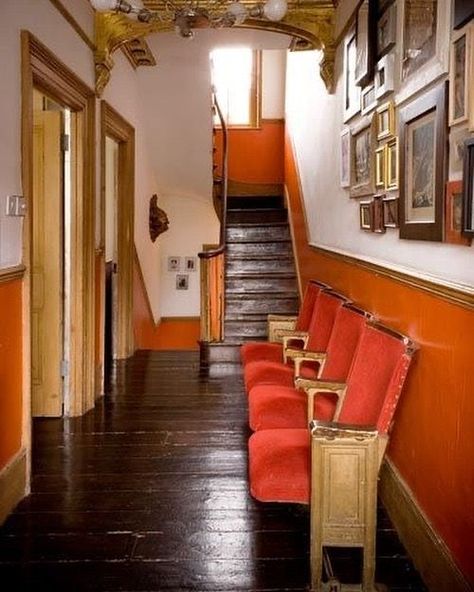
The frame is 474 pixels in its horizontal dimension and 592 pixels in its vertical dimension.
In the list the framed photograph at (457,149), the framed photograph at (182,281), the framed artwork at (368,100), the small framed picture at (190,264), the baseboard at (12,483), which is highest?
the framed artwork at (368,100)

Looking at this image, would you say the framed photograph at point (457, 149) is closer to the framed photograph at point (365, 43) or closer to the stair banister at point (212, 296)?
the framed photograph at point (365, 43)

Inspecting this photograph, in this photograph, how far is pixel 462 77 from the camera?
212 centimetres

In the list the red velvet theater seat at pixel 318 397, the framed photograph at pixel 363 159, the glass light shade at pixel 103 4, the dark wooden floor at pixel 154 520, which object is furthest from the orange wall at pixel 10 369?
the framed photograph at pixel 363 159

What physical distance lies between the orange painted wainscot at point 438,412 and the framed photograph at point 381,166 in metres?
0.46

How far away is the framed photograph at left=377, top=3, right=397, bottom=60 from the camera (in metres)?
3.04

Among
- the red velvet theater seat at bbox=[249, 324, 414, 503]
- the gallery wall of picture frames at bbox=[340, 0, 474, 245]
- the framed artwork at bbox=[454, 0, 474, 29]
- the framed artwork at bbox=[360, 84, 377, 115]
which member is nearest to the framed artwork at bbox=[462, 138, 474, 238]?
the gallery wall of picture frames at bbox=[340, 0, 474, 245]

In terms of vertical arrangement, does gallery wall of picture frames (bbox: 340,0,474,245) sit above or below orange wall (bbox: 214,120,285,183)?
below

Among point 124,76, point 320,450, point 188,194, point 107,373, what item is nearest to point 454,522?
point 320,450

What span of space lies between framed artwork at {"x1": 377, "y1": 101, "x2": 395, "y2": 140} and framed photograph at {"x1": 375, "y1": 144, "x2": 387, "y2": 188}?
64mm

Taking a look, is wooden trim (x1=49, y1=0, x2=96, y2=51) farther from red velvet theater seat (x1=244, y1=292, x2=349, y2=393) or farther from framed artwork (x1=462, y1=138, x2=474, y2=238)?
framed artwork (x1=462, y1=138, x2=474, y2=238)

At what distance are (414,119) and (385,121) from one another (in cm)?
52

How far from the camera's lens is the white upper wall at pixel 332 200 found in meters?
2.43

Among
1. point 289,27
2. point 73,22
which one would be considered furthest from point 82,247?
point 289,27

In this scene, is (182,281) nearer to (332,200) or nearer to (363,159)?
(332,200)
